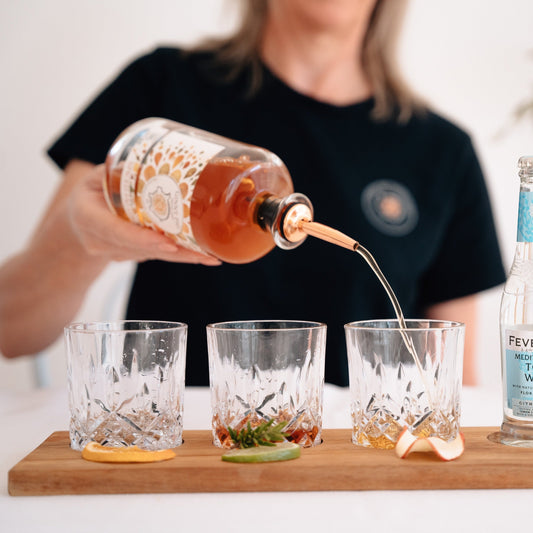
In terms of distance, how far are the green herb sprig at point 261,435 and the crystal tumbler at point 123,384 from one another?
83mm

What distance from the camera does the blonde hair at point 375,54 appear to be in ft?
5.30

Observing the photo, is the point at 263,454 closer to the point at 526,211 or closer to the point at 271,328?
the point at 271,328

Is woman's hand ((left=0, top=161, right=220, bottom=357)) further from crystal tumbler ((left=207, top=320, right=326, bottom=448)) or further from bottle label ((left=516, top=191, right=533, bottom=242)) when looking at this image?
bottle label ((left=516, top=191, right=533, bottom=242))

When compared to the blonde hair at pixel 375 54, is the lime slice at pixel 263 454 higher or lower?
lower

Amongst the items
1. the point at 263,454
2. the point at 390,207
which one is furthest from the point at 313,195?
the point at 263,454

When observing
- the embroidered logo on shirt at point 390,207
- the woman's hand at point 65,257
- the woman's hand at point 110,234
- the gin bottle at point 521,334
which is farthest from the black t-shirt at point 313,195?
the gin bottle at point 521,334

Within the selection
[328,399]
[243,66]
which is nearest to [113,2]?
[243,66]

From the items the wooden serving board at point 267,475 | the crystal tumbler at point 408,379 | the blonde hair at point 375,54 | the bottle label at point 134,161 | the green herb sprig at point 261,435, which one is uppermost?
the blonde hair at point 375,54

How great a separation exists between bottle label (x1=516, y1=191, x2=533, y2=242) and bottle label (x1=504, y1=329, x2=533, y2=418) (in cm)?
11

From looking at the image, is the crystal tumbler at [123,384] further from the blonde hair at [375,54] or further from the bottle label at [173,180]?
the blonde hair at [375,54]

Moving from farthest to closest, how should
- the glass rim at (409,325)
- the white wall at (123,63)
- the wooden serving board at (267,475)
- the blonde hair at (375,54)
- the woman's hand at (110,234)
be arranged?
the white wall at (123,63) → the blonde hair at (375,54) → the woman's hand at (110,234) → the glass rim at (409,325) → the wooden serving board at (267,475)

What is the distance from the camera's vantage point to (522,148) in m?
2.82

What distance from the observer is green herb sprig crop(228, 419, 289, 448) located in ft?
2.42

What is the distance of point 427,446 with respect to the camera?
73cm
